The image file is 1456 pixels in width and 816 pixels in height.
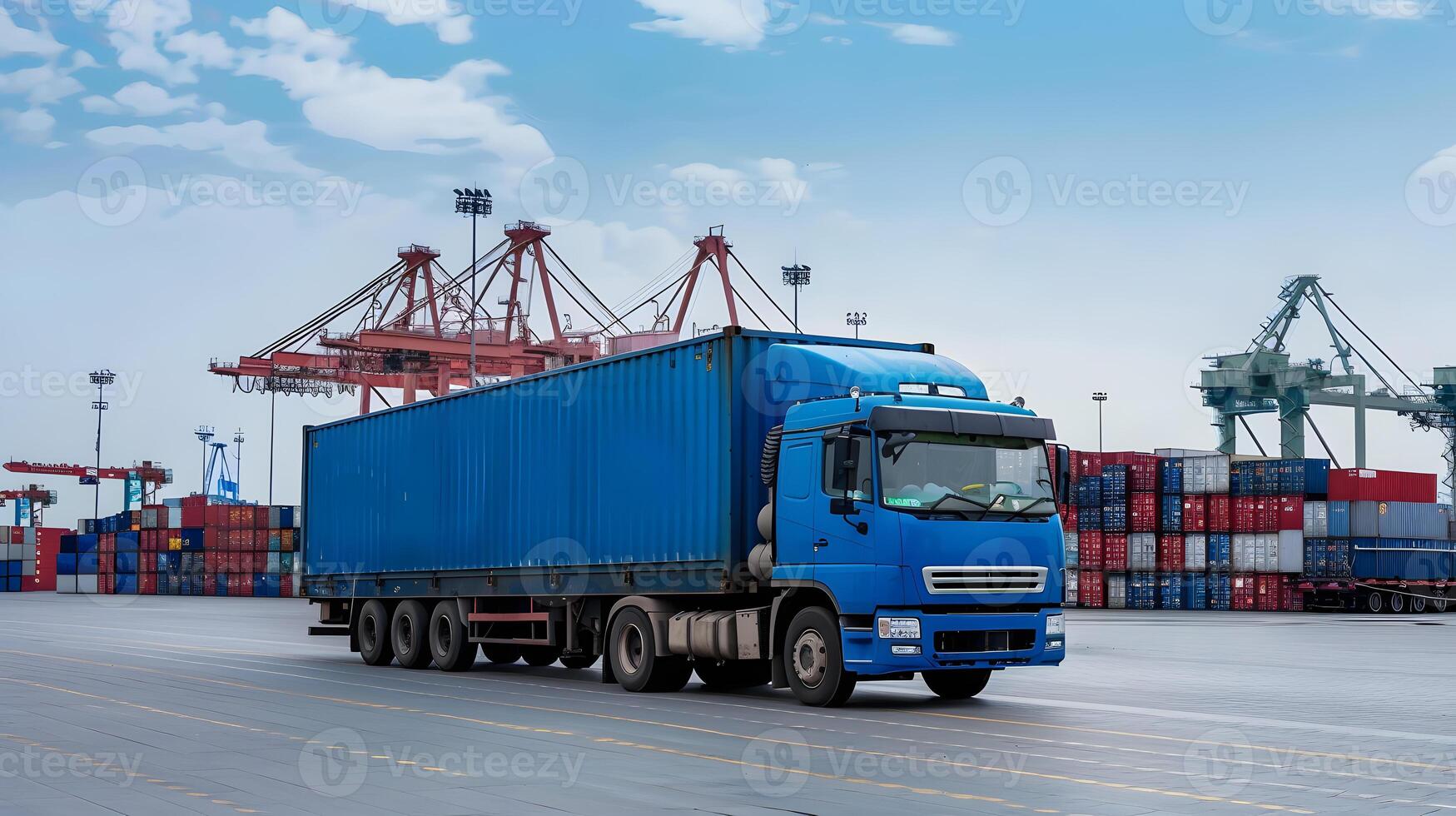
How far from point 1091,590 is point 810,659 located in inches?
1858

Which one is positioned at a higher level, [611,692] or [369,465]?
[369,465]

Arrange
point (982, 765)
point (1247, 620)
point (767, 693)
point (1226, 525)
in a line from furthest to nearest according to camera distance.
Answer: point (1226, 525)
point (1247, 620)
point (767, 693)
point (982, 765)

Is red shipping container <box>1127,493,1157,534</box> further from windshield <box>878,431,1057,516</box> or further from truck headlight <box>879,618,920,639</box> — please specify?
truck headlight <box>879,618,920,639</box>

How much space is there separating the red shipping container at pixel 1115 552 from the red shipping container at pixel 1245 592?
4.52 metres

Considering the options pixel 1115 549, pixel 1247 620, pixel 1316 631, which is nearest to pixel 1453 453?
pixel 1115 549

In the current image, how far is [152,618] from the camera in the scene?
45.8 m

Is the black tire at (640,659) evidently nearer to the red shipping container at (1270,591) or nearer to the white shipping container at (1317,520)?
the white shipping container at (1317,520)

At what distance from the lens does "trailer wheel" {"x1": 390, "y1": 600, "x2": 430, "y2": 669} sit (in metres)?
22.5

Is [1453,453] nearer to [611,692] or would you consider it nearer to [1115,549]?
[1115,549]

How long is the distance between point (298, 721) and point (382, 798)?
505cm

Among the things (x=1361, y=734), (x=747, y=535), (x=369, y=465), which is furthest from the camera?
(x=369, y=465)

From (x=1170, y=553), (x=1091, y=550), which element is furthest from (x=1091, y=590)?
(x=1170, y=553)

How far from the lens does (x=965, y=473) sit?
15.3 meters

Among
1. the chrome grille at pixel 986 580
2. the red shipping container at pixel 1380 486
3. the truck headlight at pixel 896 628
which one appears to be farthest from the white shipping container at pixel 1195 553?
the truck headlight at pixel 896 628
